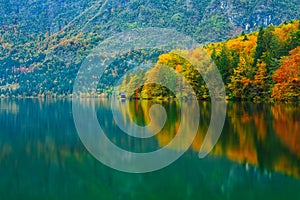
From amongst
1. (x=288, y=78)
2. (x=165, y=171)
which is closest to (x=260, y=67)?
(x=288, y=78)

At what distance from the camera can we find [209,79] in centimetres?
5984

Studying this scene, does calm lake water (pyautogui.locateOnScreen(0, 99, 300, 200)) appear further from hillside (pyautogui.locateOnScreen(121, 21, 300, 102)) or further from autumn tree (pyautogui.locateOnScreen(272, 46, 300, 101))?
hillside (pyautogui.locateOnScreen(121, 21, 300, 102))

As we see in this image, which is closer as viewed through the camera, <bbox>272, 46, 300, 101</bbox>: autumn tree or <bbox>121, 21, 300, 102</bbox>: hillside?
<bbox>272, 46, 300, 101</bbox>: autumn tree

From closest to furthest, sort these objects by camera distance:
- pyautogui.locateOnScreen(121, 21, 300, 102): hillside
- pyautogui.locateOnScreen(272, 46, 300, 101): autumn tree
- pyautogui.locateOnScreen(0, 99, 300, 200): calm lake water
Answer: pyautogui.locateOnScreen(0, 99, 300, 200): calm lake water, pyautogui.locateOnScreen(272, 46, 300, 101): autumn tree, pyautogui.locateOnScreen(121, 21, 300, 102): hillside

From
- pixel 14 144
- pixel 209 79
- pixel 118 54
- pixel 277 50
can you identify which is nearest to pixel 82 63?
pixel 118 54

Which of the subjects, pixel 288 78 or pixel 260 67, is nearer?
pixel 288 78

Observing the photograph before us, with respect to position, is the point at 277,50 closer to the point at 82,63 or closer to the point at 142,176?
the point at 142,176

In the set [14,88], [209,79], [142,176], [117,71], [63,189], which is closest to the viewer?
[63,189]

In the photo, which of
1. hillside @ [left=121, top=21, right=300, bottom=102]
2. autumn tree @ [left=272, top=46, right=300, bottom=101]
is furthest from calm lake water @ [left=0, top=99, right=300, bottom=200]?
hillside @ [left=121, top=21, right=300, bottom=102]

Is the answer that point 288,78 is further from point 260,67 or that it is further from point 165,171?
point 165,171

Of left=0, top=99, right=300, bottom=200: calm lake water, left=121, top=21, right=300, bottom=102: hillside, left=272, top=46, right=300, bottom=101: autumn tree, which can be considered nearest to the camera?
left=0, top=99, right=300, bottom=200: calm lake water

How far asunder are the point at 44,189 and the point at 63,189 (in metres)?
0.56

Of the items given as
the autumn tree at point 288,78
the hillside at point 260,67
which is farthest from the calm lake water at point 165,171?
the hillside at point 260,67

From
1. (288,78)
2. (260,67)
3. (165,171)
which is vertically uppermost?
(260,67)
